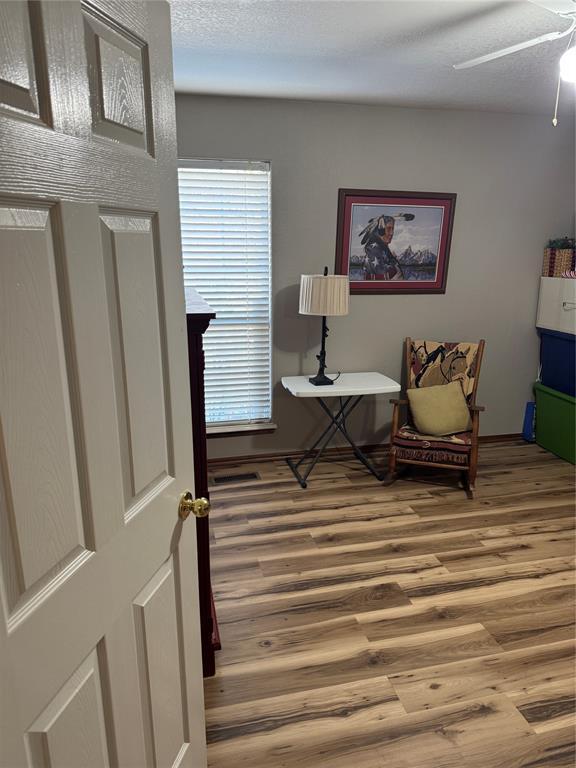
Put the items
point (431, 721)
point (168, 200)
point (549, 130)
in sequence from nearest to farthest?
point (168, 200) → point (431, 721) → point (549, 130)

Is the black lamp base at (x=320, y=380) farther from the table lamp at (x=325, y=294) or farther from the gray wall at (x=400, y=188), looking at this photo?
the table lamp at (x=325, y=294)

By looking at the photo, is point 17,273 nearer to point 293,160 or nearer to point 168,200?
point 168,200

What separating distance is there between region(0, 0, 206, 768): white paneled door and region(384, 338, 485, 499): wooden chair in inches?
97.2

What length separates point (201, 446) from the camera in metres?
1.81

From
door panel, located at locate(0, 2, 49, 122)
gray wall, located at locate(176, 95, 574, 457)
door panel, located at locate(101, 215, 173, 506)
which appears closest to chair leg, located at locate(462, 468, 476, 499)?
gray wall, located at locate(176, 95, 574, 457)

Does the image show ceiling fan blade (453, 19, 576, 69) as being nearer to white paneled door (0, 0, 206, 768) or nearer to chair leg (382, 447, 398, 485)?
white paneled door (0, 0, 206, 768)

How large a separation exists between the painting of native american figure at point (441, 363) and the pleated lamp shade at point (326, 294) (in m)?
0.83

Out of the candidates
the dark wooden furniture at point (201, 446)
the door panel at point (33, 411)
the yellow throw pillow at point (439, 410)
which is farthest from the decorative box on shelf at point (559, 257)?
the door panel at point (33, 411)

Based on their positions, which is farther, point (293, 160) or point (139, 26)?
point (293, 160)

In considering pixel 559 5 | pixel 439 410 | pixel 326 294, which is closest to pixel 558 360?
pixel 439 410

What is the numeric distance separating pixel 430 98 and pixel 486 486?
A: 2593mm

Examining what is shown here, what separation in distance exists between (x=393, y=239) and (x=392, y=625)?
2606 mm

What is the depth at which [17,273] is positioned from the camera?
0.72 m

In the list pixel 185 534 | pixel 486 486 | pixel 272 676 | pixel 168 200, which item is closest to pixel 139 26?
pixel 168 200
